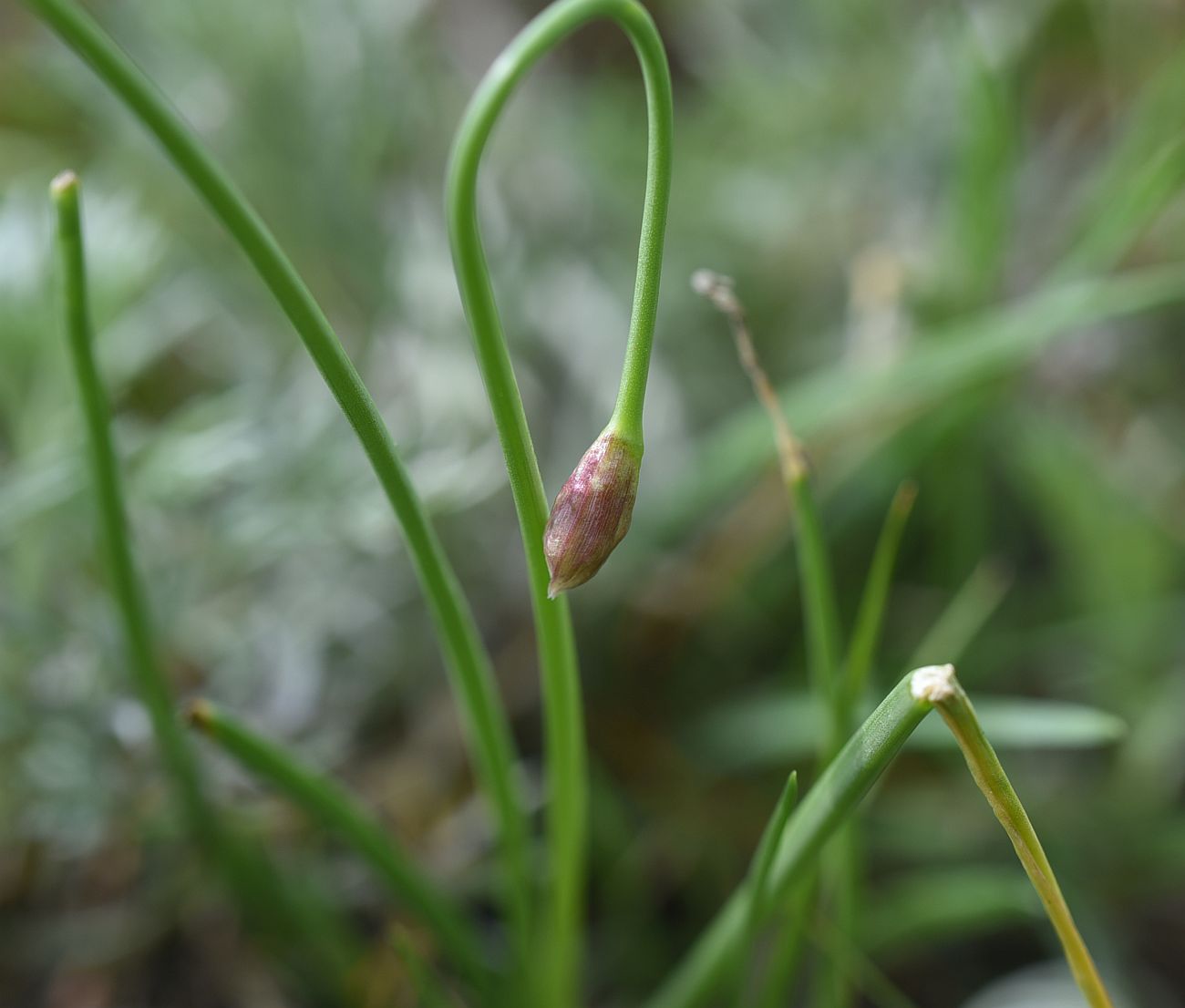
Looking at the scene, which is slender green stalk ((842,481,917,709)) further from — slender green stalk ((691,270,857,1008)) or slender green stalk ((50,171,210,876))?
slender green stalk ((50,171,210,876))

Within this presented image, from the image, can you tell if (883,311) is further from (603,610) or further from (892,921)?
(892,921)

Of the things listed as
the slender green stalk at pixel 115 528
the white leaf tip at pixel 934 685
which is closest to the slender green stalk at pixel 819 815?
the white leaf tip at pixel 934 685

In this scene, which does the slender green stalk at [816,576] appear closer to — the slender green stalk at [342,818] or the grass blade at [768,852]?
the grass blade at [768,852]

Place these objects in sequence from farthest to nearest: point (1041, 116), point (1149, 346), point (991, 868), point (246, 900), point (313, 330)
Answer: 1. point (1041, 116)
2. point (1149, 346)
3. point (991, 868)
4. point (246, 900)
5. point (313, 330)

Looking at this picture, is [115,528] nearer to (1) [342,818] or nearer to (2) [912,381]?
(1) [342,818]

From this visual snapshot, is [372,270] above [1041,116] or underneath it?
underneath

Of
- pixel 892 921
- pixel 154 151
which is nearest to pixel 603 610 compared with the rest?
pixel 892 921
